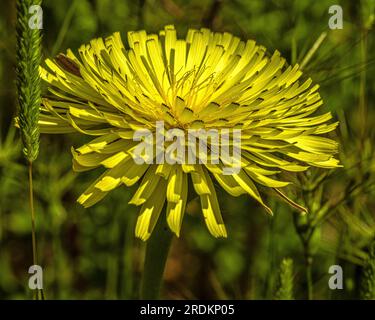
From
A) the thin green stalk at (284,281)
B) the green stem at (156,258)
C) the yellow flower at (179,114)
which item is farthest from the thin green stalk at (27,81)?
the thin green stalk at (284,281)

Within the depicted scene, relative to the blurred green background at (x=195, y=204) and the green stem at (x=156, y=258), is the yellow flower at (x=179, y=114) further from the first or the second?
the blurred green background at (x=195, y=204)

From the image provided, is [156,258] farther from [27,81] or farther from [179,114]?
[27,81]

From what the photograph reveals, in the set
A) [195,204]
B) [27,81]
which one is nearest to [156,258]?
[27,81]

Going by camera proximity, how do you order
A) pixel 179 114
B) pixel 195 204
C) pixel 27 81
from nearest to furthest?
pixel 27 81 → pixel 179 114 → pixel 195 204

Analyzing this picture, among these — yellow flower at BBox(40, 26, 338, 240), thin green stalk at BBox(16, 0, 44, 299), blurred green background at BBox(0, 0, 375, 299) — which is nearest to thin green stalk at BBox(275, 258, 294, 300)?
yellow flower at BBox(40, 26, 338, 240)

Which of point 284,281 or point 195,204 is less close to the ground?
point 195,204
